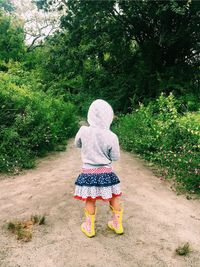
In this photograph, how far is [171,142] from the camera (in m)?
9.18

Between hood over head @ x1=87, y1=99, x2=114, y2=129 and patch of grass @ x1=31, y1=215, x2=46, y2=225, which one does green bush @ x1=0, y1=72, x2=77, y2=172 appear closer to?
patch of grass @ x1=31, y1=215, x2=46, y2=225

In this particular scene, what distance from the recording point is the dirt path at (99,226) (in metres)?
4.64

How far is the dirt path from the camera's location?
4.64 m

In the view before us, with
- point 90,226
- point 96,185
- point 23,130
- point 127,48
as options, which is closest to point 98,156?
point 96,185

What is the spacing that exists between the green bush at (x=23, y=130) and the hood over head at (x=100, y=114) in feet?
14.2

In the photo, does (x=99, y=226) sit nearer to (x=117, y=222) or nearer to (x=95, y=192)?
(x=117, y=222)

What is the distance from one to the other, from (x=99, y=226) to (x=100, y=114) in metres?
1.61

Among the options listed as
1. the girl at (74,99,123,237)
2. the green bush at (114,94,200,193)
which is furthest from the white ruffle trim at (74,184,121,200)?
the green bush at (114,94,200,193)

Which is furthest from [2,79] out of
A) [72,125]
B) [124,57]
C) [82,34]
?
[124,57]

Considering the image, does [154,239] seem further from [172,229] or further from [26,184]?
[26,184]

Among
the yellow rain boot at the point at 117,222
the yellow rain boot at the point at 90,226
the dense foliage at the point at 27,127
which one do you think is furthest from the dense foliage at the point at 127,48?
the yellow rain boot at the point at 90,226

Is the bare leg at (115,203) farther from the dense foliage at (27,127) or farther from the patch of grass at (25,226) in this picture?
the dense foliage at (27,127)

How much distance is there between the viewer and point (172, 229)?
5594mm

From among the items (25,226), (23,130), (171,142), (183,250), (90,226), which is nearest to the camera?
(183,250)
